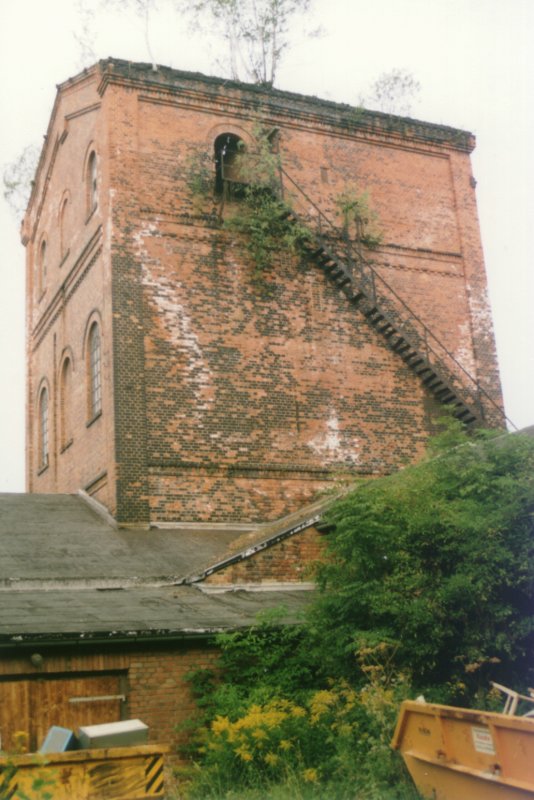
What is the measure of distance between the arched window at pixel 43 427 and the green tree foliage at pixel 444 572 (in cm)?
1428

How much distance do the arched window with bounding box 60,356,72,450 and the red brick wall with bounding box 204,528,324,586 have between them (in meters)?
8.50

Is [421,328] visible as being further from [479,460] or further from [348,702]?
[348,702]

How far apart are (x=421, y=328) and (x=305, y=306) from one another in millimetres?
2961

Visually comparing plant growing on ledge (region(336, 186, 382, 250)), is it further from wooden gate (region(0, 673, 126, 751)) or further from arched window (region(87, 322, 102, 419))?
wooden gate (region(0, 673, 126, 751))

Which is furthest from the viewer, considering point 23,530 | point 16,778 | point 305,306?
point 305,306

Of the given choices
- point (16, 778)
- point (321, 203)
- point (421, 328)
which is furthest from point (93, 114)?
point (16, 778)

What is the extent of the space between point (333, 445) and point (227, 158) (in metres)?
7.02

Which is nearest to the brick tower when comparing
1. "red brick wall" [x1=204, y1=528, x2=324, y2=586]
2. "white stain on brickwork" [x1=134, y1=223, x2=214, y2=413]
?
"white stain on brickwork" [x1=134, y1=223, x2=214, y2=413]

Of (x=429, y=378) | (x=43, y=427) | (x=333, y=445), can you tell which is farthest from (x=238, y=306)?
(x=43, y=427)

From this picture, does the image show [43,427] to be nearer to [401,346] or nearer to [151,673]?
[401,346]

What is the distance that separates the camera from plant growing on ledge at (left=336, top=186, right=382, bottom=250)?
22188mm

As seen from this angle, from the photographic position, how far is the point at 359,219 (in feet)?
73.8

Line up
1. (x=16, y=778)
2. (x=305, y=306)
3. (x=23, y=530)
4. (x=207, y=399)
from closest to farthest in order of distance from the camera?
(x=16, y=778), (x=23, y=530), (x=207, y=399), (x=305, y=306)

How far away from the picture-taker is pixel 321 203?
73.4 feet
